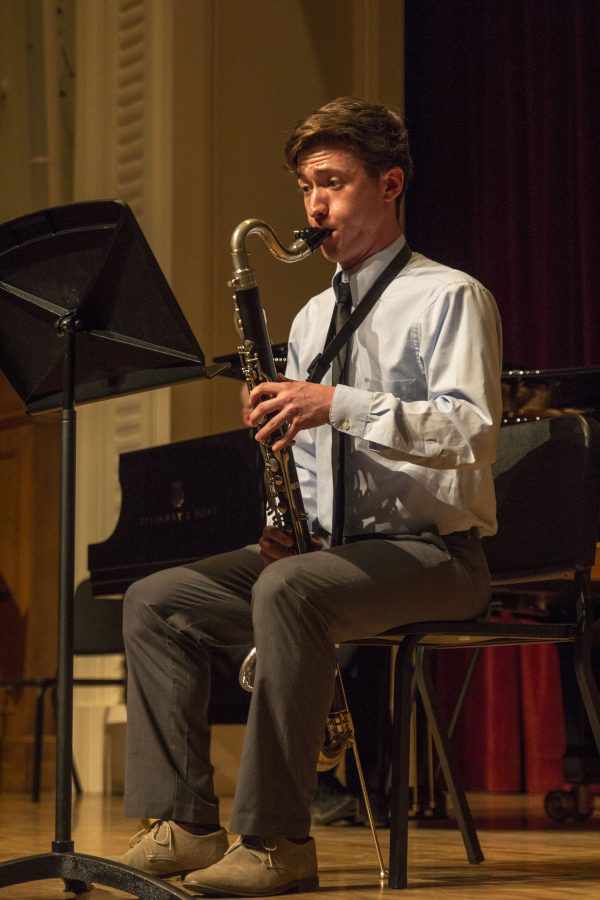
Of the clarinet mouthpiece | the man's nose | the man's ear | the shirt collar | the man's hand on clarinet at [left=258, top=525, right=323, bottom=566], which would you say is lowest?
the man's hand on clarinet at [left=258, top=525, right=323, bottom=566]

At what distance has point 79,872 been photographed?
6.15 ft

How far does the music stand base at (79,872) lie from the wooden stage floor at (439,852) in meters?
0.12

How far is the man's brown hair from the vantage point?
2.28m

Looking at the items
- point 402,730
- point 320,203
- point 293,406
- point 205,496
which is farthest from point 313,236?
point 205,496

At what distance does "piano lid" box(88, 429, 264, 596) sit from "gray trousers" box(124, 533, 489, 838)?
3.61 feet

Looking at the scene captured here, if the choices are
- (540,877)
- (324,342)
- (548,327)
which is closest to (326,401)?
(324,342)

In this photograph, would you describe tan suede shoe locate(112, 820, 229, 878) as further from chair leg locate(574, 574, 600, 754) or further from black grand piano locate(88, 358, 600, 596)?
black grand piano locate(88, 358, 600, 596)

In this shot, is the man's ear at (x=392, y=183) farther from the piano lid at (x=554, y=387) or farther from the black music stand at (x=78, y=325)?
the piano lid at (x=554, y=387)

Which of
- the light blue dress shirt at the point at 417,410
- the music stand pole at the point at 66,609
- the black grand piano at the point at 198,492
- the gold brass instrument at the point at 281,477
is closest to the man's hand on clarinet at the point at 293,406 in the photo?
the light blue dress shirt at the point at 417,410

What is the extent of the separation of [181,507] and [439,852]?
138 centimetres

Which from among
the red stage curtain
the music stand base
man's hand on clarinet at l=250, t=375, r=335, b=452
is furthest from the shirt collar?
the red stage curtain

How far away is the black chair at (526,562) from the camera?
208cm

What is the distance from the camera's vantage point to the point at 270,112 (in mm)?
5031

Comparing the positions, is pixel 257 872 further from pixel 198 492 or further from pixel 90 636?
pixel 90 636
